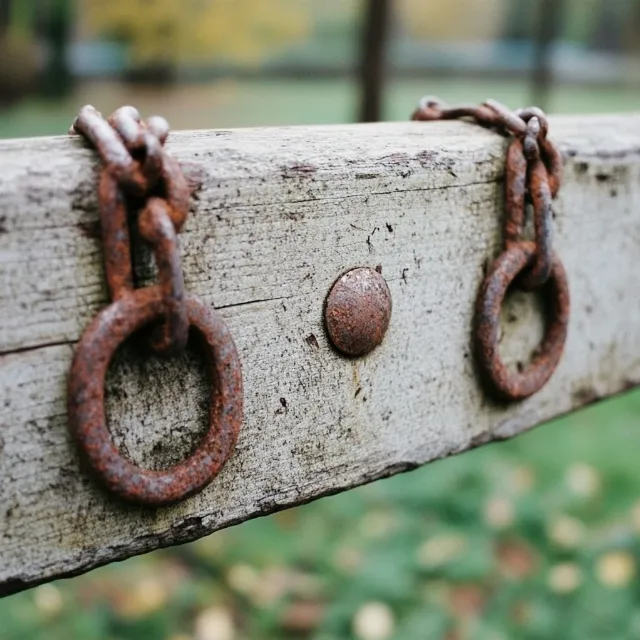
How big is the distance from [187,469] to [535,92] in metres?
4.38

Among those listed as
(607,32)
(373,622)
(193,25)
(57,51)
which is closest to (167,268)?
(373,622)

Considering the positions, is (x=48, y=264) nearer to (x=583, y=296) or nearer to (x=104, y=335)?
(x=104, y=335)

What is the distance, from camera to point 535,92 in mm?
4543

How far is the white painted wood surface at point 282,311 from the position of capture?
571mm

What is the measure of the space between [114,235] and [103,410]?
13 cm

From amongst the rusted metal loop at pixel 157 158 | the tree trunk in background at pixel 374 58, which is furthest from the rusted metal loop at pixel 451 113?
the tree trunk in background at pixel 374 58

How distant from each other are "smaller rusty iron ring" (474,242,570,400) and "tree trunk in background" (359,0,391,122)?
219 centimetres

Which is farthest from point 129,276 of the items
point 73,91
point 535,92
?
point 73,91

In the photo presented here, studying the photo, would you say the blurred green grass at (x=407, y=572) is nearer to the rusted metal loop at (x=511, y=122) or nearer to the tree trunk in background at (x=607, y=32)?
the rusted metal loop at (x=511, y=122)

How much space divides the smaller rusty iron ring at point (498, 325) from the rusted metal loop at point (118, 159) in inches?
15.6

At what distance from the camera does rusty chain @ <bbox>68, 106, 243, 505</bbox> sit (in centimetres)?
56

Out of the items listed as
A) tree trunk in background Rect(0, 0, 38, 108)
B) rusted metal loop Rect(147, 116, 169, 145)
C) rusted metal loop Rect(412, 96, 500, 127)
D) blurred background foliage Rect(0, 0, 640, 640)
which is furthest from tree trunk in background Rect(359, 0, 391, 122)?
tree trunk in background Rect(0, 0, 38, 108)

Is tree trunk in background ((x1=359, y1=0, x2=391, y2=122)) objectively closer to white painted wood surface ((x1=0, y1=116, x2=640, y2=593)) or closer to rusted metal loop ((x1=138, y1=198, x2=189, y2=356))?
white painted wood surface ((x1=0, y1=116, x2=640, y2=593))

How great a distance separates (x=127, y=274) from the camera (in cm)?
58
